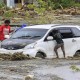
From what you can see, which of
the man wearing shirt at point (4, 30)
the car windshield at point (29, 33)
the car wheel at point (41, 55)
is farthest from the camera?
the man wearing shirt at point (4, 30)

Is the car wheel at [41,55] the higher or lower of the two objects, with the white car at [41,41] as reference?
lower

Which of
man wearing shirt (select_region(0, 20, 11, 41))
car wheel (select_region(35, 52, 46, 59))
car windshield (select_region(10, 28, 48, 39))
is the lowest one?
car wheel (select_region(35, 52, 46, 59))

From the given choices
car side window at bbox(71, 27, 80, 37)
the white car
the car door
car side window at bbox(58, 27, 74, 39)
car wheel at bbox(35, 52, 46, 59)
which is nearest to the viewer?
the white car

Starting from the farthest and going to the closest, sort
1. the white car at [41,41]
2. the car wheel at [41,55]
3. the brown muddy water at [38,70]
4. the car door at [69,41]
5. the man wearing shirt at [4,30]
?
the man wearing shirt at [4,30] → the car door at [69,41] → the car wheel at [41,55] → the white car at [41,41] → the brown muddy water at [38,70]

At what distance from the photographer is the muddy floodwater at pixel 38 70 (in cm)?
1284

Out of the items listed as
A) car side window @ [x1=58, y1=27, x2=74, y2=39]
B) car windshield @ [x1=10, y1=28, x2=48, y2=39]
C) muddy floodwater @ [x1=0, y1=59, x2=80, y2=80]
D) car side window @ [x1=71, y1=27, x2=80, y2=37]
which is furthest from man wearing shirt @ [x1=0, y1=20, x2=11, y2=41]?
muddy floodwater @ [x1=0, y1=59, x2=80, y2=80]

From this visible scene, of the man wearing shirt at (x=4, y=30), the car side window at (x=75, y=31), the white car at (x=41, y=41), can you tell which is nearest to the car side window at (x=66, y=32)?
the white car at (x=41, y=41)

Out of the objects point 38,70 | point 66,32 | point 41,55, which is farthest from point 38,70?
point 66,32

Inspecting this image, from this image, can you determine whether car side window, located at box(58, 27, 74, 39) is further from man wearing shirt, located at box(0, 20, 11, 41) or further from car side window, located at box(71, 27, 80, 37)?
man wearing shirt, located at box(0, 20, 11, 41)

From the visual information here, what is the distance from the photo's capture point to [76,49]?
794 inches

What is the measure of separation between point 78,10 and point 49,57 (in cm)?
3969

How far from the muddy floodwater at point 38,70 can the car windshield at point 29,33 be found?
1.69m

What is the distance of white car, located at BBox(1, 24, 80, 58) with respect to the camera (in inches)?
715

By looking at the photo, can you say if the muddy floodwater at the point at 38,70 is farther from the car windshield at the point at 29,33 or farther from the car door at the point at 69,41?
the car door at the point at 69,41
